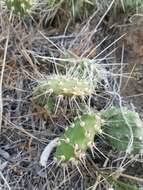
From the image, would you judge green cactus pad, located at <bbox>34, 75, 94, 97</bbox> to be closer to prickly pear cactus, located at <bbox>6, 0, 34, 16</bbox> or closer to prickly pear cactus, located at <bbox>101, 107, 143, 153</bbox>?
prickly pear cactus, located at <bbox>101, 107, 143, 153</bbox>

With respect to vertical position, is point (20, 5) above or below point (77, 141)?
above

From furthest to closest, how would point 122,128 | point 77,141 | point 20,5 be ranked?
point 20,5 → point 122,128 → point 77,141

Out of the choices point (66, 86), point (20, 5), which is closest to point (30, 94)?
point (66, 86)

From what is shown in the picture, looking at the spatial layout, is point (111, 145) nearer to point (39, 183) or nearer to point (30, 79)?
point (39, 183)

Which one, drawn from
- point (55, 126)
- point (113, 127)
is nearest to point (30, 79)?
point (55, 126)

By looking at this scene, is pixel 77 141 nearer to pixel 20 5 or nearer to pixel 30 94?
pixel 30 94

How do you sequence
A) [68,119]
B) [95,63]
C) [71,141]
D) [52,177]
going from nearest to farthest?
1. [71,141]
2. [52,177]
3. [68,119]
4. [95,63]

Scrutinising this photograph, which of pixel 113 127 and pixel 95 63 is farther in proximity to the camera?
pixel 95 63
